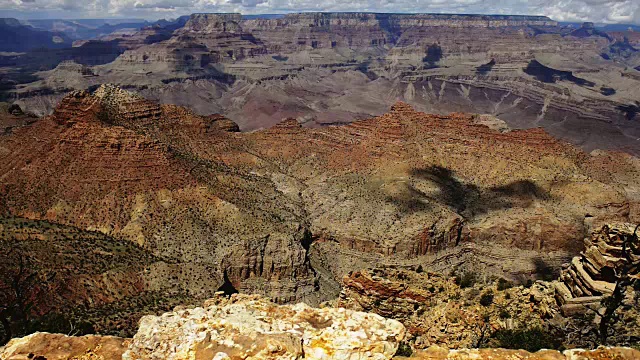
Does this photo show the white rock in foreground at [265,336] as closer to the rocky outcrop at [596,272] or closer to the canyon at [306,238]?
the canyon at [306,238]

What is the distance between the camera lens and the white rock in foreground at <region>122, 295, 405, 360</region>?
13445mm

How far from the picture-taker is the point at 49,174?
5691cm

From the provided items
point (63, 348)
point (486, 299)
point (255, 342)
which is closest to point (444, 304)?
point (486, 299)

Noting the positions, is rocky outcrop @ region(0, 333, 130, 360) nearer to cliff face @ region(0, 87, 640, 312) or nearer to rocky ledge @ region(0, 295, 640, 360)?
rocky ledge @ region(0, 295, 640, 360)

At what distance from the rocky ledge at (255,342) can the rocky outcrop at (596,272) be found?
1068 cm

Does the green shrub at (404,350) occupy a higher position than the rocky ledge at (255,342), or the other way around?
the rocky ledge at (255,342)

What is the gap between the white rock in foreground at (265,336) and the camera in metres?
13.4

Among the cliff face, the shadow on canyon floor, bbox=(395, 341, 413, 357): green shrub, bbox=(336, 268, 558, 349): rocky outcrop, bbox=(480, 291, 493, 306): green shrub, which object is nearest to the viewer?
bbox=(395, 341, 413, 357): green shrub

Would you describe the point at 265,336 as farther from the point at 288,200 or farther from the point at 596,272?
the point at 288,200

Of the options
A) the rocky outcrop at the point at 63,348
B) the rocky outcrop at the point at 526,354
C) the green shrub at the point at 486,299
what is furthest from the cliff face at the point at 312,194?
the rocky outcrop at the point at 526,354

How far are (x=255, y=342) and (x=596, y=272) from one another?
59.9 feet

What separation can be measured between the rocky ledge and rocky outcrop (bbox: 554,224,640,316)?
10679 millimetres

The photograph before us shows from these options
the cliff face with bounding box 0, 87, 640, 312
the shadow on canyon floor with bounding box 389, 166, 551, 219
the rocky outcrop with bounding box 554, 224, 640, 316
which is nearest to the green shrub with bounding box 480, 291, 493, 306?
the rocky outcrop with bounding box 554, 224, 640, 316

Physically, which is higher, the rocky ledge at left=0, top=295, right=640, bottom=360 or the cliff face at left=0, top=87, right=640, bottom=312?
the rocky ledge at left=0, top=295, right=640, bottom=360
